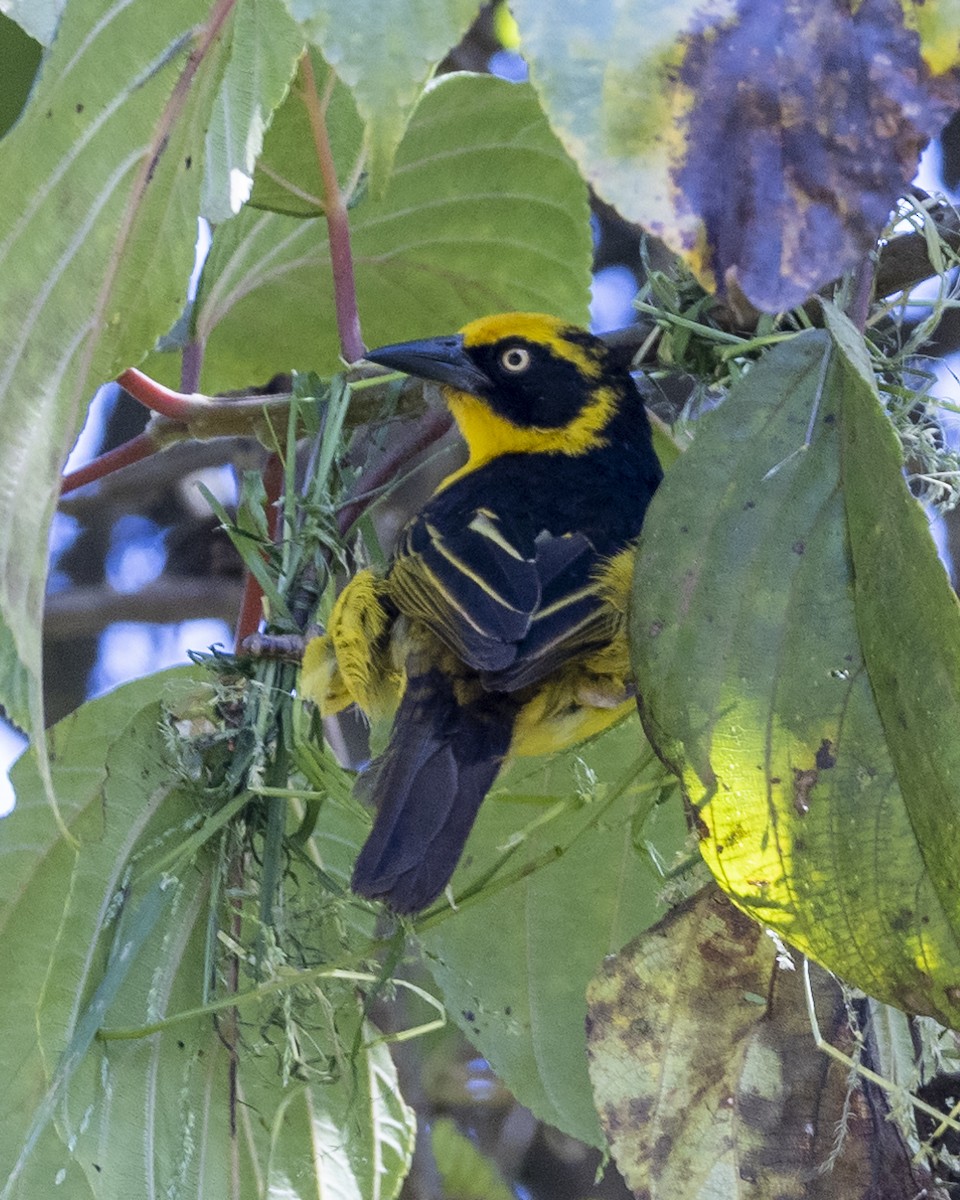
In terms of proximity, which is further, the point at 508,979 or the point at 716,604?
the point at 508,979

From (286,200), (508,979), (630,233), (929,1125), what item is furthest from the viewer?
(630,233)

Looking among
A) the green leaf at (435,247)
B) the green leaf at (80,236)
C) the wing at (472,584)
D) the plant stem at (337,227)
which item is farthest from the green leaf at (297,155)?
the green leaf at (80,236)

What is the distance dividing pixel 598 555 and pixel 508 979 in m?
0.55

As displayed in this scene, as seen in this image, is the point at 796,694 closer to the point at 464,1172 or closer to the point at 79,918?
the point at 79,918

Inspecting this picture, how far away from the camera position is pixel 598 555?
1934 millimetres

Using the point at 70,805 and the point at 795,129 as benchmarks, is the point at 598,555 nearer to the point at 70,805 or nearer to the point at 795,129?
the point at 70,805

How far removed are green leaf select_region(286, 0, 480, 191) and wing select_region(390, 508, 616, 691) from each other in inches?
36.6

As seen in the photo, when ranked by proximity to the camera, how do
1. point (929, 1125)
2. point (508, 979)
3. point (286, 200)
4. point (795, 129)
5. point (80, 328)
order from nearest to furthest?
point (795, 129), point (80, 328), point (929, 1125), point (508, 979), point (286, 200)

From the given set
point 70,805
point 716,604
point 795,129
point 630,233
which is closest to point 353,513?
point 70,805

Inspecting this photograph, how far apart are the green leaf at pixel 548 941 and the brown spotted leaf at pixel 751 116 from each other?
1016 millimetres

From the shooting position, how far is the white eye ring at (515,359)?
2.34 m

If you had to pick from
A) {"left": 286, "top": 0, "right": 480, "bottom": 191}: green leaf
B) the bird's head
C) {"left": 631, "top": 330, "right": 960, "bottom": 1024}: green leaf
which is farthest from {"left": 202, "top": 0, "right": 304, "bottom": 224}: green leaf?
the bird's head

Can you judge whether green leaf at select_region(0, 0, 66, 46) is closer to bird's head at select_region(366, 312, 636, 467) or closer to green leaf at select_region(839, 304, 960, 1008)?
green leaf at select_region(839, 304, 960, 1008)

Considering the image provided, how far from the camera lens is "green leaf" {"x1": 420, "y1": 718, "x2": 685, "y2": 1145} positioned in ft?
5.67
